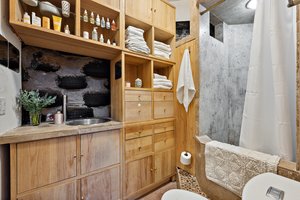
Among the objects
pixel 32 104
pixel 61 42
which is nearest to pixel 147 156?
pixel 32 104

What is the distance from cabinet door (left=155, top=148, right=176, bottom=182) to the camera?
1.95 meters

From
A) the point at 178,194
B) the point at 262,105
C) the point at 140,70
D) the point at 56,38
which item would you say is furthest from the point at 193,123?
the point at 56,38

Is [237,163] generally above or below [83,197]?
above

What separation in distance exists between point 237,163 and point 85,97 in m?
1.84

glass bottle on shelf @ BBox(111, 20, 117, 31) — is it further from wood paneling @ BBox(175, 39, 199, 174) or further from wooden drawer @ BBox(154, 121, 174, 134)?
wooden drawer @ BBox(154, 121, 174, 134)

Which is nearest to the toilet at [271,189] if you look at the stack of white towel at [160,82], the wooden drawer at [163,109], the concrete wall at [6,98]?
the wooden drawer at [163,109]

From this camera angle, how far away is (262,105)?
1398 millimetres

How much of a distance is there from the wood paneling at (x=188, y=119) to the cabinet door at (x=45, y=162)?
1401 millimetres

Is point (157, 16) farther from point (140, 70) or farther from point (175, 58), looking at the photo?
point (140, 70)

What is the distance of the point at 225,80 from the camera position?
226 centimetres

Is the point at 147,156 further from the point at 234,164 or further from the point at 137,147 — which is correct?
the point at 234,164

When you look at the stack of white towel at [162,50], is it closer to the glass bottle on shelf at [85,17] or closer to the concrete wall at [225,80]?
the concrete wall at [225,80]

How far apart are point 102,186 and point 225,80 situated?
220 centimetres

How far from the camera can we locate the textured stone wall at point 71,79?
155cm
